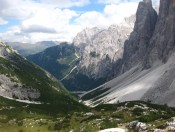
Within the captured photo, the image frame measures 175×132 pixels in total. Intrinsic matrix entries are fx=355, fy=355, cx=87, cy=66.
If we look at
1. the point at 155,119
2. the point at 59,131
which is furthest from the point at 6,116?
the point at 155,119

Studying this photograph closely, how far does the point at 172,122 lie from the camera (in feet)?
237

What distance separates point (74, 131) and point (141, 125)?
3971cm

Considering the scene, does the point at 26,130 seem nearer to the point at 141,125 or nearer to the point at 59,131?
the point at 59,131

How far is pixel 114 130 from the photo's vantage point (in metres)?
81.2

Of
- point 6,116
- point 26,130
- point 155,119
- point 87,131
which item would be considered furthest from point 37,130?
point 6,116

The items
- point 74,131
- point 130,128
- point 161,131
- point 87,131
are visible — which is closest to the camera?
point 161,131

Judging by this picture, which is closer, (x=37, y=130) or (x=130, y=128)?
(x=130, y=128)

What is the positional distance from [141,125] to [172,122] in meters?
7.84

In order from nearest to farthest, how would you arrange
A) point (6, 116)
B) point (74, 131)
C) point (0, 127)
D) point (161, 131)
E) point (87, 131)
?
1. point (161, 131)
2. point (87, 131)
3. point (74, 131)
4. point (0, 127)
5. point (6, 116)

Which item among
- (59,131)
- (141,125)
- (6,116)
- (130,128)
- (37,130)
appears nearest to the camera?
(141,125)

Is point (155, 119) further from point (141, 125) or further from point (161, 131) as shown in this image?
point (161, 131)

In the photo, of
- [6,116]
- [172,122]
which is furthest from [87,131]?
[6,116]

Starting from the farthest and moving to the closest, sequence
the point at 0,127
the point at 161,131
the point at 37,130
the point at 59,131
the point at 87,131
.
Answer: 1. the point at 0,127
2. the point at 37,130
3. the point at 59,131
4. the point at 87,131
5. the point at 161,131

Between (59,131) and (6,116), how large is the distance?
84.5 metres
